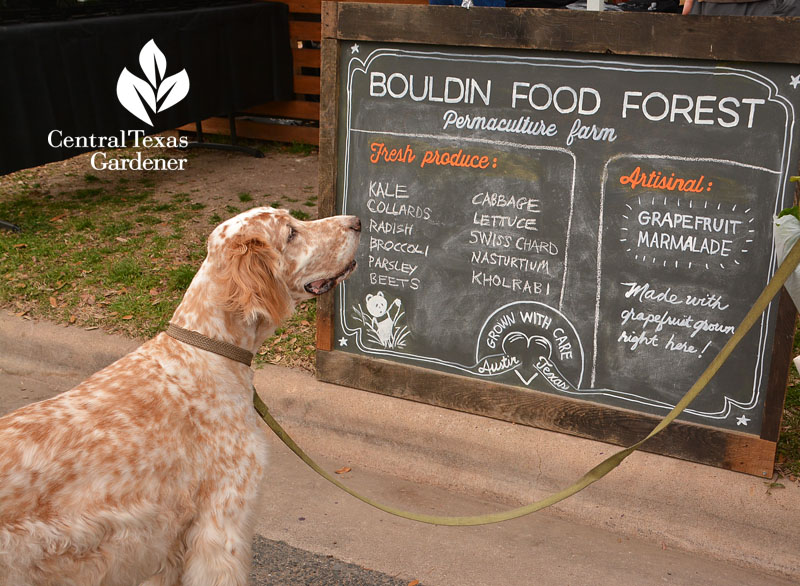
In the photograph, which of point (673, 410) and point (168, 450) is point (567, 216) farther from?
point (168, 450)

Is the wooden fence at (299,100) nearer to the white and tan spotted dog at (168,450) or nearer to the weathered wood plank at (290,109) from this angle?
the weathered wood plank at (290,109)

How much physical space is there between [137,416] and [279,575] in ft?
4.17

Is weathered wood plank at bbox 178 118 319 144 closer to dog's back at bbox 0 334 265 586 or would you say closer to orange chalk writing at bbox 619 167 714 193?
orange chalk writing at bbox 619 167 714 193

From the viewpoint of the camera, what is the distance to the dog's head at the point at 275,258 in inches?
113

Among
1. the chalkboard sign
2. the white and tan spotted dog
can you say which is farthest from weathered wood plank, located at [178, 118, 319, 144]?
the white and tan spotted dog

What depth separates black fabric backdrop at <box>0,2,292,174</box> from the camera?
24.7 ft

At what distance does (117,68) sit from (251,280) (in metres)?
6.59

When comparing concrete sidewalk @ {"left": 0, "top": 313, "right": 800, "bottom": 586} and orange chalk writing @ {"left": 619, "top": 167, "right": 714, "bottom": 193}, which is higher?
orange chalk writing @ {"left": 619, "top": 167, "right": 714, "bottom": 193}

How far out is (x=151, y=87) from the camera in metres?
9.08

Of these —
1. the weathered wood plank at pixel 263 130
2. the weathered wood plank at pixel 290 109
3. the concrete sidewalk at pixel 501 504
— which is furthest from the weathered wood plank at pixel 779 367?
the weathered wood plank at pixel 290 109

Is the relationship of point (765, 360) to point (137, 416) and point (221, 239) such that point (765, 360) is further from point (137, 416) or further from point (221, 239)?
point (137, 416)

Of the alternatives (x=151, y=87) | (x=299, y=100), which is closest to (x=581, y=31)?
(x=151, y=87)

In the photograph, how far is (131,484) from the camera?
271cm

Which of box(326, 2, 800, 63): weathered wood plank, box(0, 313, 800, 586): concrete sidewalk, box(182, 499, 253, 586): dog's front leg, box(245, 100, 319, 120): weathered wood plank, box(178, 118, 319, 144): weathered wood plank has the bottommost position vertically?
box(0, 313, 800, 586): concrete sidewalk
